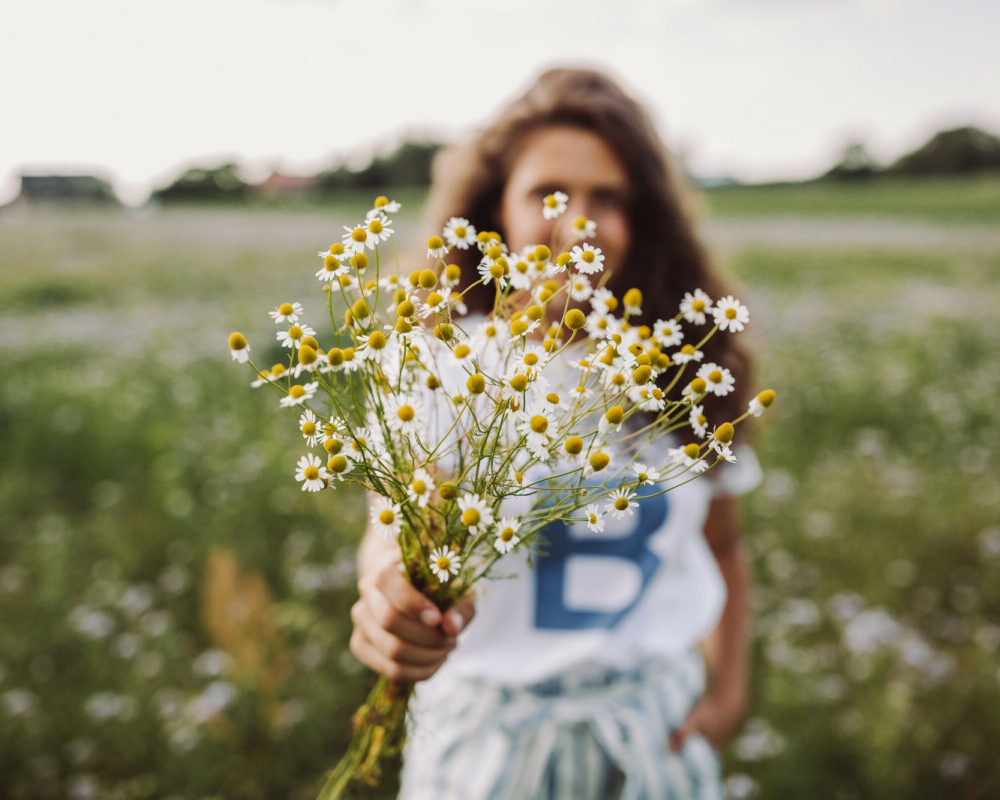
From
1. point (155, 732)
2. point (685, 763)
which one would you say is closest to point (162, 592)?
point (155, 732)

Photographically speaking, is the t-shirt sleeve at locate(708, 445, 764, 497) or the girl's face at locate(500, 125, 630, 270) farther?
the t-shirt sleeve at locate(708, 445, 764, 497)

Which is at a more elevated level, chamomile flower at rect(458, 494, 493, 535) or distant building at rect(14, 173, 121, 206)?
distant building at rect(14, 173, 121, 206)

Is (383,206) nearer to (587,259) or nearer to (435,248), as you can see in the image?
(435,248)

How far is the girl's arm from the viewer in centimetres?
178

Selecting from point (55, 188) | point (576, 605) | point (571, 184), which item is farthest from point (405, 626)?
point (55, 188)

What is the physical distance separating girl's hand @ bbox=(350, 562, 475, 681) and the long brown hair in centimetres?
82

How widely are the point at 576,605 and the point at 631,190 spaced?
99cm

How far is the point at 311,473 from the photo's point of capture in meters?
0.67

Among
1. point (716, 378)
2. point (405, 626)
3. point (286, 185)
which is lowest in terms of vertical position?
point (405, 626)

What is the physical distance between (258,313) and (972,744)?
760 cm

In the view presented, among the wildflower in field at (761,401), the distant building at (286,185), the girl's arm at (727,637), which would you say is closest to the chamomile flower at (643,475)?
the wildflower in field at (761,401)

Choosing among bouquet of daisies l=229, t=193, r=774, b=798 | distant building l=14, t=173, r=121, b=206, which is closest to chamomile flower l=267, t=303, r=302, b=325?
bouquet of daisies l=229, t=193, r=774, b=798

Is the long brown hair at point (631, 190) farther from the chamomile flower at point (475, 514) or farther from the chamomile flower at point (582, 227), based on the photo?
the chamomile flower at point (475, 514)

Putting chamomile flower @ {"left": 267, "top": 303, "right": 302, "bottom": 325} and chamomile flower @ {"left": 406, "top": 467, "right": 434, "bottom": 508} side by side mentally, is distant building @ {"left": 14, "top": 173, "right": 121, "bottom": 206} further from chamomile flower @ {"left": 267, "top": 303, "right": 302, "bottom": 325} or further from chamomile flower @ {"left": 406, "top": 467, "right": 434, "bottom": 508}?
chamomile flower @ {"left": 406, "top": 467, "right": 434, "bottom": 508}
